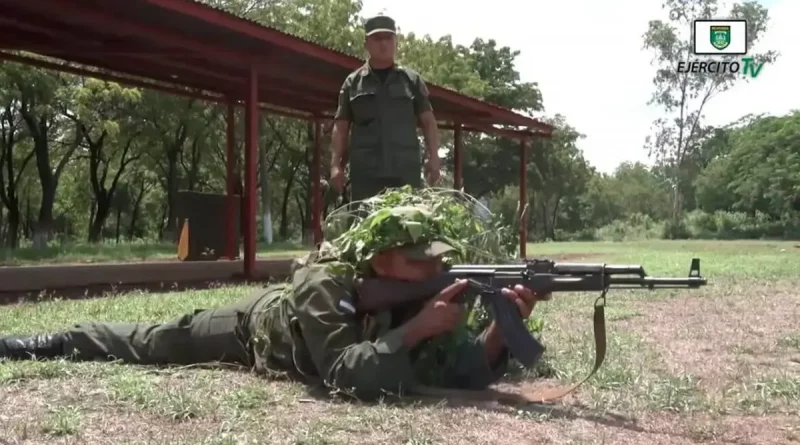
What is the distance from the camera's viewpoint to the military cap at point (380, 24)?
16.5 feet

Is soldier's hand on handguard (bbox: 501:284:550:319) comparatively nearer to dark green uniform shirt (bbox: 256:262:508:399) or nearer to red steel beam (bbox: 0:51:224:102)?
dark green uniform shirt (bbox: 256:262:508:399)

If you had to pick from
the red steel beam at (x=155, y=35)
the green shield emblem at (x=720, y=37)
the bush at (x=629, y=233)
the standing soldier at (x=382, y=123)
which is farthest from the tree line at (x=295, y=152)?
the standing soldier at (x=382, y=123)

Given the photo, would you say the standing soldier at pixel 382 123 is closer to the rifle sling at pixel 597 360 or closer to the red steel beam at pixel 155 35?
the rifle sling at pixel 597 360

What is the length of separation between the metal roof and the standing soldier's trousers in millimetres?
4830

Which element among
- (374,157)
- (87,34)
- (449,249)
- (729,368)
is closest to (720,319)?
(729,368)

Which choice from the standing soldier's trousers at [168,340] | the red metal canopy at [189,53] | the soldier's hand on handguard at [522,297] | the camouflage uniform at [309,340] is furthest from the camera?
the red metal canopy at [189,53]

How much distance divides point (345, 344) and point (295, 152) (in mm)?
31630

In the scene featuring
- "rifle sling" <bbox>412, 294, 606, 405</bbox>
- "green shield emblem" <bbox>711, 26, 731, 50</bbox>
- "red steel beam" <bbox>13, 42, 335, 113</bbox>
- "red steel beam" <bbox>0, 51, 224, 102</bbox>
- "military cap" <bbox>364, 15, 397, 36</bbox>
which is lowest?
"rifle sling" <bbox>412, 294, 606, 405</bbox>

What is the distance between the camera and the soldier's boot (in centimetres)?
420

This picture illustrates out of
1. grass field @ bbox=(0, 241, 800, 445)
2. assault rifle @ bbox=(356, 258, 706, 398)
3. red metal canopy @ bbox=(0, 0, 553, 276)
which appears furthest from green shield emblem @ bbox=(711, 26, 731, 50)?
assault rifle @ bbox=(356, 258, 706, 398)

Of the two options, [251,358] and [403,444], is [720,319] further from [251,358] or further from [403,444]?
[403,444]

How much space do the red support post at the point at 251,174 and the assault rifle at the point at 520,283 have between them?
23.4 feet

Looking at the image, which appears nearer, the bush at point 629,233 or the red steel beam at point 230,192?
the red steel beam at point 230,192

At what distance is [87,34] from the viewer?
10.4 meters
